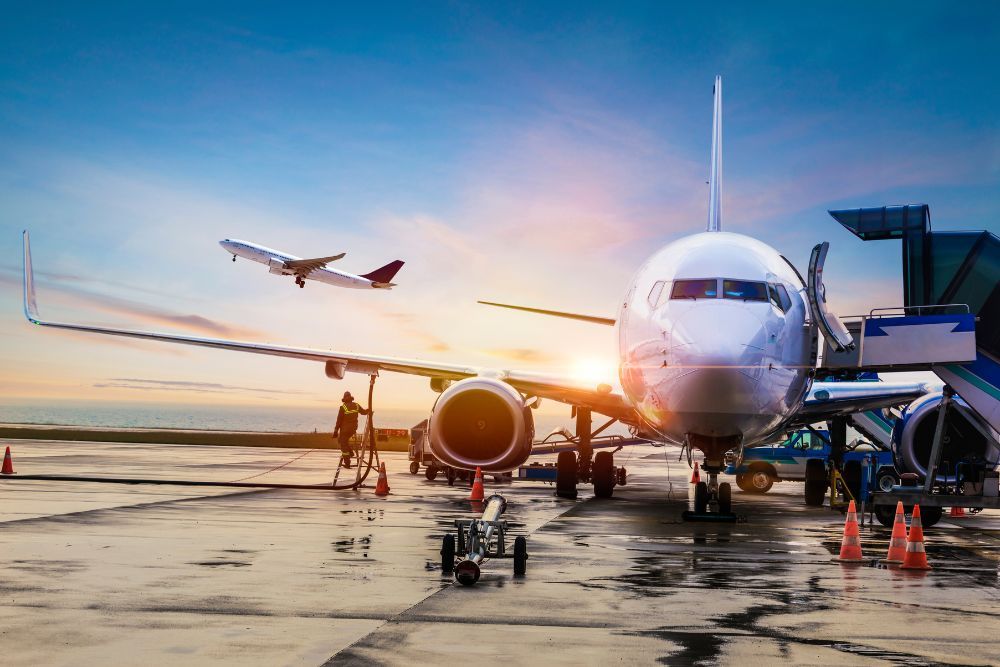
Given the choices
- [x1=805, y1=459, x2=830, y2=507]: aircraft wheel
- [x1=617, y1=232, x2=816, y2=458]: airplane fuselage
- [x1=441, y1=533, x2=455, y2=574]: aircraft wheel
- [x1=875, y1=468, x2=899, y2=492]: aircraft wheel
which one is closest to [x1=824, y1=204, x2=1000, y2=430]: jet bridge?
[x1=617, y1=232, x2=816, y2=458]: airplane fuselage

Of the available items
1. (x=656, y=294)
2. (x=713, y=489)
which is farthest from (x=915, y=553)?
(x=713, y=489)

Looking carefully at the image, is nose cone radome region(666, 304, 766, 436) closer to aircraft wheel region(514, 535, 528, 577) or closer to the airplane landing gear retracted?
the airplane landing gear retracted

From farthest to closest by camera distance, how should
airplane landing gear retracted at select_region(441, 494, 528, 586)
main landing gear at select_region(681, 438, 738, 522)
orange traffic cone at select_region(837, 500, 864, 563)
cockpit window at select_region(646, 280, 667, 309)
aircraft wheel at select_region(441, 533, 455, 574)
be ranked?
main landing gear at select_region(681, 438, 738, 522), cockpit window at select_region(646, 280, 667, 309), orange traffic cone at select_region(837, 500, 864, 563), aircraft wheel at select_region(441, 533, 455, 574), airplane landing gear retracted at select_region(441, 494, 528, 586)

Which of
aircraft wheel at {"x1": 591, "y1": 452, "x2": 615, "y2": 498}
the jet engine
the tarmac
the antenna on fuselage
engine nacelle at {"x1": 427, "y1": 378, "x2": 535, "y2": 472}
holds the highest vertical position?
the jet engine

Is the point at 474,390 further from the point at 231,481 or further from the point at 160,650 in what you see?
the point at 160,650

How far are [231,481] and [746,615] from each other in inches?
598

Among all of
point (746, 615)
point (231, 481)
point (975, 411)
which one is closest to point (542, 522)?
point (975, 411)

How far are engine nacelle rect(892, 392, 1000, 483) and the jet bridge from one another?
5.95ft

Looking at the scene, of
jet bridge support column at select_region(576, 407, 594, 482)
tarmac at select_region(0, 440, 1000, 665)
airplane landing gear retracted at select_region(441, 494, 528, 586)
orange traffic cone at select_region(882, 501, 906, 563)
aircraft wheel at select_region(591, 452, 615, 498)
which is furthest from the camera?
jet bridge support column at select_region(576, 407, 594, 482)

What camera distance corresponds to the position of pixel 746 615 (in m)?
6.64

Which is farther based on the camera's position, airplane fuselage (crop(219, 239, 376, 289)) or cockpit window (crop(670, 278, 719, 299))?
airplane fuselage (crop(219, 239, 376, 289))

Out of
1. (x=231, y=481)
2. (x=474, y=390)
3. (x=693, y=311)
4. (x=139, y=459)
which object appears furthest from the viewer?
(x=139, y=459)

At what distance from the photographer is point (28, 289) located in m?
21.7

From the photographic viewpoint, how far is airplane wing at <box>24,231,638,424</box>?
649 inches
